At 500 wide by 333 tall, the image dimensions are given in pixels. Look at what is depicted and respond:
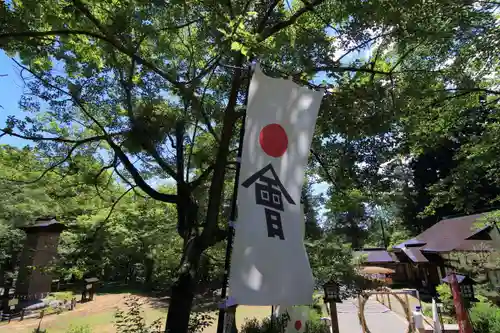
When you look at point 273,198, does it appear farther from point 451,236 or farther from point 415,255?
point 415,255

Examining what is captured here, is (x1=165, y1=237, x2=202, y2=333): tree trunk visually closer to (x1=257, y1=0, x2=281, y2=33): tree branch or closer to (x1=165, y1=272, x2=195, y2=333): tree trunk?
(x1=165, y1=272, x2=195, y2=333): tree trunk

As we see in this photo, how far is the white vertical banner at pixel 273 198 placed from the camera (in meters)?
2.91

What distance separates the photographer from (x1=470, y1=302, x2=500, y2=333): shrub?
28.6 feet

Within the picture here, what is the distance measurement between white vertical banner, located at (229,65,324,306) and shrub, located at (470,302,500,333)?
874cm

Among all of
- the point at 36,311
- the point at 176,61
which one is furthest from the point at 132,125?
the point at 36,311

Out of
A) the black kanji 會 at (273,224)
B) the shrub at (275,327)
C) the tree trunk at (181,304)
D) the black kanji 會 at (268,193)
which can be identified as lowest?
the shrub at (275,327)

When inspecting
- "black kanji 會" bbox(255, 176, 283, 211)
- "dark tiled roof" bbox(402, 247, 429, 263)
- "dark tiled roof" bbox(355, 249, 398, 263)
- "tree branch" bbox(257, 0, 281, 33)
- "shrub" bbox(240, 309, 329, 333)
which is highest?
"tree branch" bbox(257, 0, 281, 33)

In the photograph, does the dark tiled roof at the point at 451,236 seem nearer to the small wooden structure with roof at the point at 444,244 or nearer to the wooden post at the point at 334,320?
the small wooden structure with roof at the point at 444,244

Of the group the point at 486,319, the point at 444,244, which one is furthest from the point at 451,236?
the point at 486,319

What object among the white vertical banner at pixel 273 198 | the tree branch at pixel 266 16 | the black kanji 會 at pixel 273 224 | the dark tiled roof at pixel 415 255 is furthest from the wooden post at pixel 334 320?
the dark tiled roof at pixel 415 255

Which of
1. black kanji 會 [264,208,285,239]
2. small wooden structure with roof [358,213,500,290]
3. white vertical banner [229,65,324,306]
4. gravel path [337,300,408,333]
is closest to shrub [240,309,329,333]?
gravel path [337,300,408,333]

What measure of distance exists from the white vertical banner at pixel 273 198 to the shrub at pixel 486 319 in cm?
874

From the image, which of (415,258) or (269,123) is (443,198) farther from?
(415,258)

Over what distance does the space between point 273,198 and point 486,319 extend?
9.70 m
